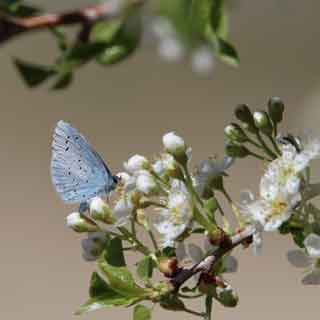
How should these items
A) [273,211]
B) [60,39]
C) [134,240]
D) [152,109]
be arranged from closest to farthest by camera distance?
[273,211], [134,240], [60,39], [152,109]

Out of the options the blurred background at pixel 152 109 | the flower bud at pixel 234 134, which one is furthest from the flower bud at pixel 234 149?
the blurred background at pixel 152 109

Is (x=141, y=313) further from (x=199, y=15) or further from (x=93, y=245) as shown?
(x=199, y=15)

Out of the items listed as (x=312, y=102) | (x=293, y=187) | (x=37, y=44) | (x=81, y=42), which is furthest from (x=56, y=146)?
(x=37, y=44)

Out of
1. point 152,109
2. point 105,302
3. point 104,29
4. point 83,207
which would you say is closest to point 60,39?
point 104,29

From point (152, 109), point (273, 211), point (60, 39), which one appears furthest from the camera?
point (152, 109)

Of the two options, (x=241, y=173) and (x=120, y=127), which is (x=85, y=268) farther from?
(x=120, y=127)

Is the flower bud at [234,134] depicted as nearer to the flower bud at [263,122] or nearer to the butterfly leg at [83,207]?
the flower bud at [263,122]

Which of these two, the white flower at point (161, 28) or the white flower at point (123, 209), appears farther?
the white flower at point (123, 209)
